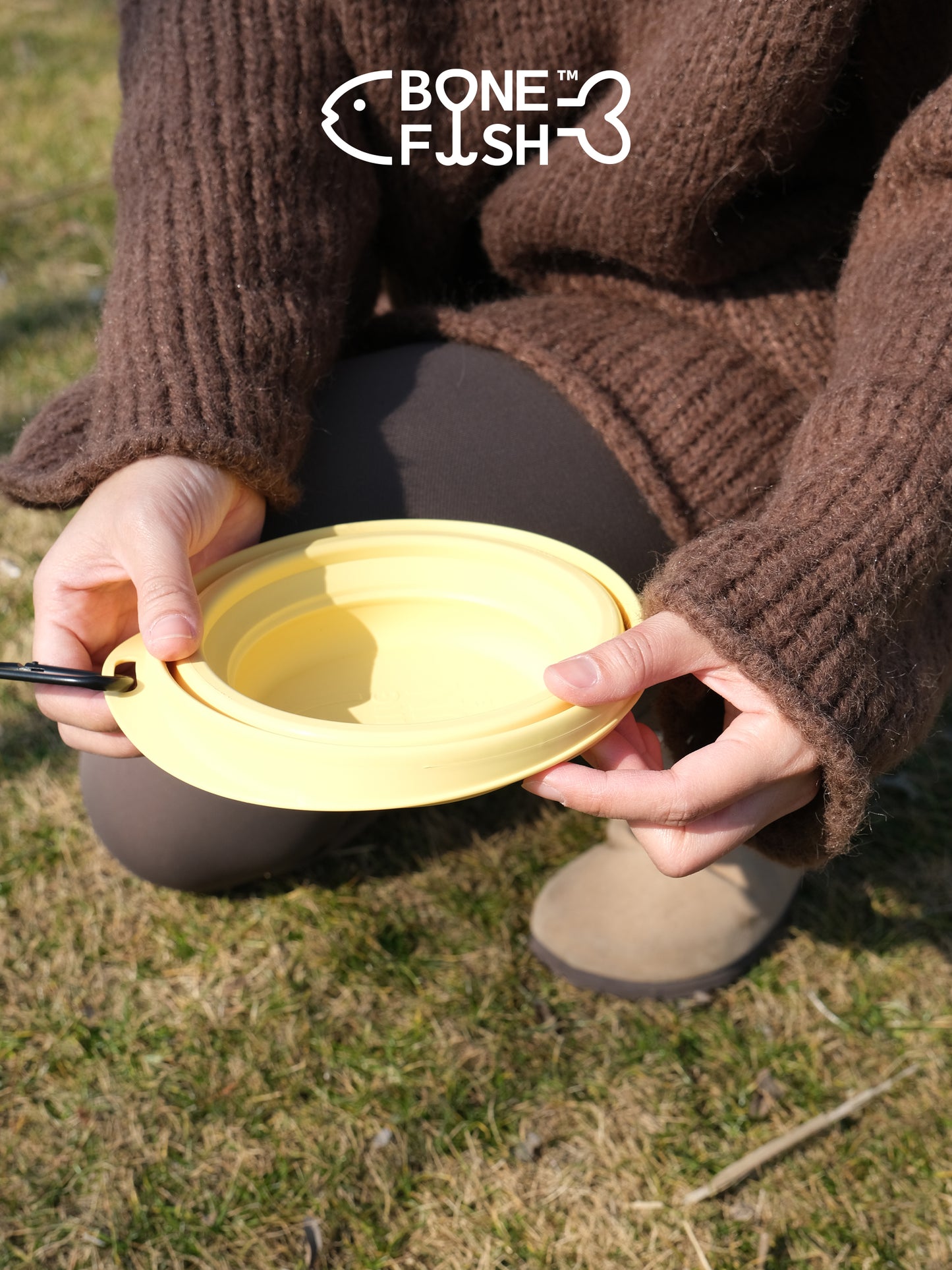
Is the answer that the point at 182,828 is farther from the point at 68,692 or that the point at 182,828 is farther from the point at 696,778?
the point at 696,778

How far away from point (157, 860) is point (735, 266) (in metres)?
1.15

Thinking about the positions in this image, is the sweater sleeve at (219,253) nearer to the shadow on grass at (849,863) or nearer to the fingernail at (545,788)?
the fingernail at (545,788)

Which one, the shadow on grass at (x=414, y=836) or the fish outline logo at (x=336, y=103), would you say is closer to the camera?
the fish outline logo at (x=336, y=103)

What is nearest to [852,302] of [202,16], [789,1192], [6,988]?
[202,16]

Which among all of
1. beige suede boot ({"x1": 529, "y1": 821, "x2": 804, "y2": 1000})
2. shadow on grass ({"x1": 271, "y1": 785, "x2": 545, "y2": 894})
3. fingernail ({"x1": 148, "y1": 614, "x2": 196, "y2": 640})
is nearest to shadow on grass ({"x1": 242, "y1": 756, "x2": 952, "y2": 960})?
shadow on grass ({"x1": 271, "y1": 785, "x2": 545, "y2": 894})

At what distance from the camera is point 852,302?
3.93 ft

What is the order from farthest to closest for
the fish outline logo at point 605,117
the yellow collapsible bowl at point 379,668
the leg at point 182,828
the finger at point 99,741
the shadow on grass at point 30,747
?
the shadow on grass at point 30,747
the leg at point 182,828
the fish outline logo at point 605,117
the finger at point 99,741
the yellow collapsible bowl at point 379,668

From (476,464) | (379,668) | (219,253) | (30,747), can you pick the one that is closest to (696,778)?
(379,668)

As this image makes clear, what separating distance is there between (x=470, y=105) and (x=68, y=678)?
0.91 metres

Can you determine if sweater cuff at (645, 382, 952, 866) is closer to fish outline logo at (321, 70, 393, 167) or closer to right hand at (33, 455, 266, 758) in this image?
right hand at (33, 455, 266, 758)

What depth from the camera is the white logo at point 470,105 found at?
4.27 feet

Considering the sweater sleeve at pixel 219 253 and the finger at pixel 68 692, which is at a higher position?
the sweater sleeve at pixel 219 253

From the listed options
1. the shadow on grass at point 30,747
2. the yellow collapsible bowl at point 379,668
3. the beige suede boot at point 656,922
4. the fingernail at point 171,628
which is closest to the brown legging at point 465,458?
the yellow collapsible bowl at point 379,668

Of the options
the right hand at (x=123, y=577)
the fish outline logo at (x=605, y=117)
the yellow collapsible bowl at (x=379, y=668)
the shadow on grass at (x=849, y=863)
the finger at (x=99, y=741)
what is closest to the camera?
the yellow collapsible bowl at (x=379, y=668)
